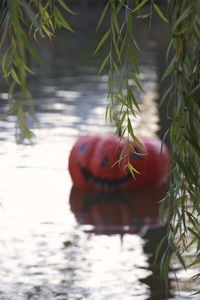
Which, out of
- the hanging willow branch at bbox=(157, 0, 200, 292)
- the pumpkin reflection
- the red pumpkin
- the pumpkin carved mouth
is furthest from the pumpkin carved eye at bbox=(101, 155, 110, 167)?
the hanging willow branch at bbox=(157, 0, 200, 292)

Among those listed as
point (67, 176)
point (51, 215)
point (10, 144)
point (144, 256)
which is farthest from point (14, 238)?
point (10, 144)

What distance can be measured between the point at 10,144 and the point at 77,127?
59.7 inches

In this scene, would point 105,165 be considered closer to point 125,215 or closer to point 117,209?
point 117,209

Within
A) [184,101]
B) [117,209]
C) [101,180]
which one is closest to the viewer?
[184,101]

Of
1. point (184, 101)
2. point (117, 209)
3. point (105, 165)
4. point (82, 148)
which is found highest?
point (184, 101)

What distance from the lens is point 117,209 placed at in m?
7.37

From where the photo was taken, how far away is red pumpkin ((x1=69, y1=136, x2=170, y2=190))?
25.7 ft

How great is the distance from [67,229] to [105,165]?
1330 millimetres

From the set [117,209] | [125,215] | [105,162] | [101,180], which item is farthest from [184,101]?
[101,180]

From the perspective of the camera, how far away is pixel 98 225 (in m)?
6.80

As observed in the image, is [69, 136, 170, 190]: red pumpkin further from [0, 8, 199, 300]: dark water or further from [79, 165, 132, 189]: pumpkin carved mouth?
[0, 8, 199, 300]: dark water

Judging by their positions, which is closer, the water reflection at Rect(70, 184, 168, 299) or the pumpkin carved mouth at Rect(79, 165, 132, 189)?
the water reflection at Rect(70, 184, 168, 299)

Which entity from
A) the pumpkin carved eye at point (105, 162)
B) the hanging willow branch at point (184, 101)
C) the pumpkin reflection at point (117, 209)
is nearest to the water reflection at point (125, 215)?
the pumpkin reflection at point (117, 209)

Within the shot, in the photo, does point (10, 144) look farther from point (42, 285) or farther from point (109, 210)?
point (42, 285)
